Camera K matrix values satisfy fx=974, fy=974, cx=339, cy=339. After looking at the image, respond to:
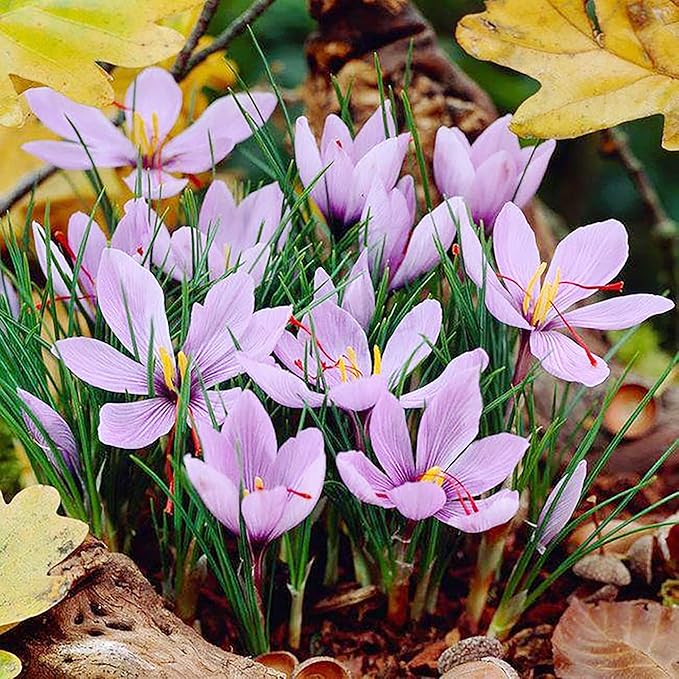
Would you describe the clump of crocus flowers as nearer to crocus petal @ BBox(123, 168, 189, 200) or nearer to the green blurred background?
crocus petal @ BBox(123, 168, 189, 200)

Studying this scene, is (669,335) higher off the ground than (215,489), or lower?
lower

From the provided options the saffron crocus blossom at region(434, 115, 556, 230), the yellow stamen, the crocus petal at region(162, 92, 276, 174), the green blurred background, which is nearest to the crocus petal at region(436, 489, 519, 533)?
the yellow stamen

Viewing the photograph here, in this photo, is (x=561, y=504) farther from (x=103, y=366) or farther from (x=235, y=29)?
(x=235, y=29)

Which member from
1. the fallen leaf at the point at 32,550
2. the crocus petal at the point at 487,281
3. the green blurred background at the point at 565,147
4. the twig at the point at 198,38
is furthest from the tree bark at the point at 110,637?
the green blurred background at the point at 565,147

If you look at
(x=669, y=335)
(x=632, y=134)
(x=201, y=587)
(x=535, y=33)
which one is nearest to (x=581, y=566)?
(x=201, y=587)

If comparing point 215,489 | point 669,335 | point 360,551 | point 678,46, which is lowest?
point 669,335

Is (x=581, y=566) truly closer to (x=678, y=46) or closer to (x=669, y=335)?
(x=678, y=46)
